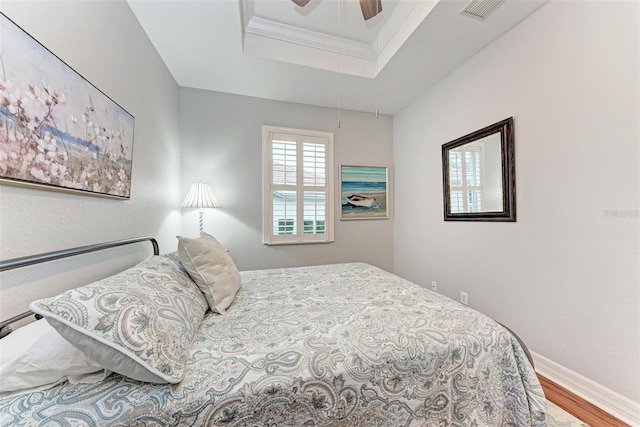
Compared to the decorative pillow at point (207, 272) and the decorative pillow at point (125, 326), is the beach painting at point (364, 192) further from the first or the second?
the decorative pillow at point (125, 326)

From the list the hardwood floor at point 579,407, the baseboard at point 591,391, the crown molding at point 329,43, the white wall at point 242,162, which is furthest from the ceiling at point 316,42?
the hardwood floor at point 579,407

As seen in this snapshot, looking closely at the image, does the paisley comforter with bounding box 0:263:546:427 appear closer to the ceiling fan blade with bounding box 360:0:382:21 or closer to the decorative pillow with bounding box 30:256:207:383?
the decorative pillow with bounding box 30:256:207:383

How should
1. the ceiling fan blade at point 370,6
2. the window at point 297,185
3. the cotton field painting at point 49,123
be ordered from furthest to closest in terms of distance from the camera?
the window at point 297,185 → the ceiling fan blade at point 370,6 → the cotton field painting at point 49,123

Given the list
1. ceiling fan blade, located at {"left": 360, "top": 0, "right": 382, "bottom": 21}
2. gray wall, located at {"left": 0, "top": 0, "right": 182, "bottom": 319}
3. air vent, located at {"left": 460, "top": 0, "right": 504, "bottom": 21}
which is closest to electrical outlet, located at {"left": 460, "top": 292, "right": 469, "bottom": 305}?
air vent, located at {"left": 460, "top": 0, "right": 504, "bottom": 21}

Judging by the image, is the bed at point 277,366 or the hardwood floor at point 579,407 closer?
the bed at point 277,366

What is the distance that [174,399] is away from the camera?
0.72 meters

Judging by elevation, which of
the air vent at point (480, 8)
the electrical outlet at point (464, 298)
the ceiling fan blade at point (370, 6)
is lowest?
the electrical outlet at point (464, 298)

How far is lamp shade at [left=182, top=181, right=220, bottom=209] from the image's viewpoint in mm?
2605

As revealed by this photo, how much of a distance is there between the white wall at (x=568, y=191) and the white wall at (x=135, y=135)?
114 inches

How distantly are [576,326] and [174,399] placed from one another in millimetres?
2297

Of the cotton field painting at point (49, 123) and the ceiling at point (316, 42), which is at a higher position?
the ceiling at point (316, 42)

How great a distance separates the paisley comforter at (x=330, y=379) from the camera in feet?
2.31

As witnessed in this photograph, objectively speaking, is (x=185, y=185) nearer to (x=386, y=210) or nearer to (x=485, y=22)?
(x=386, y=210)

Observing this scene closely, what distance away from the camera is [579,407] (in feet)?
4.79
